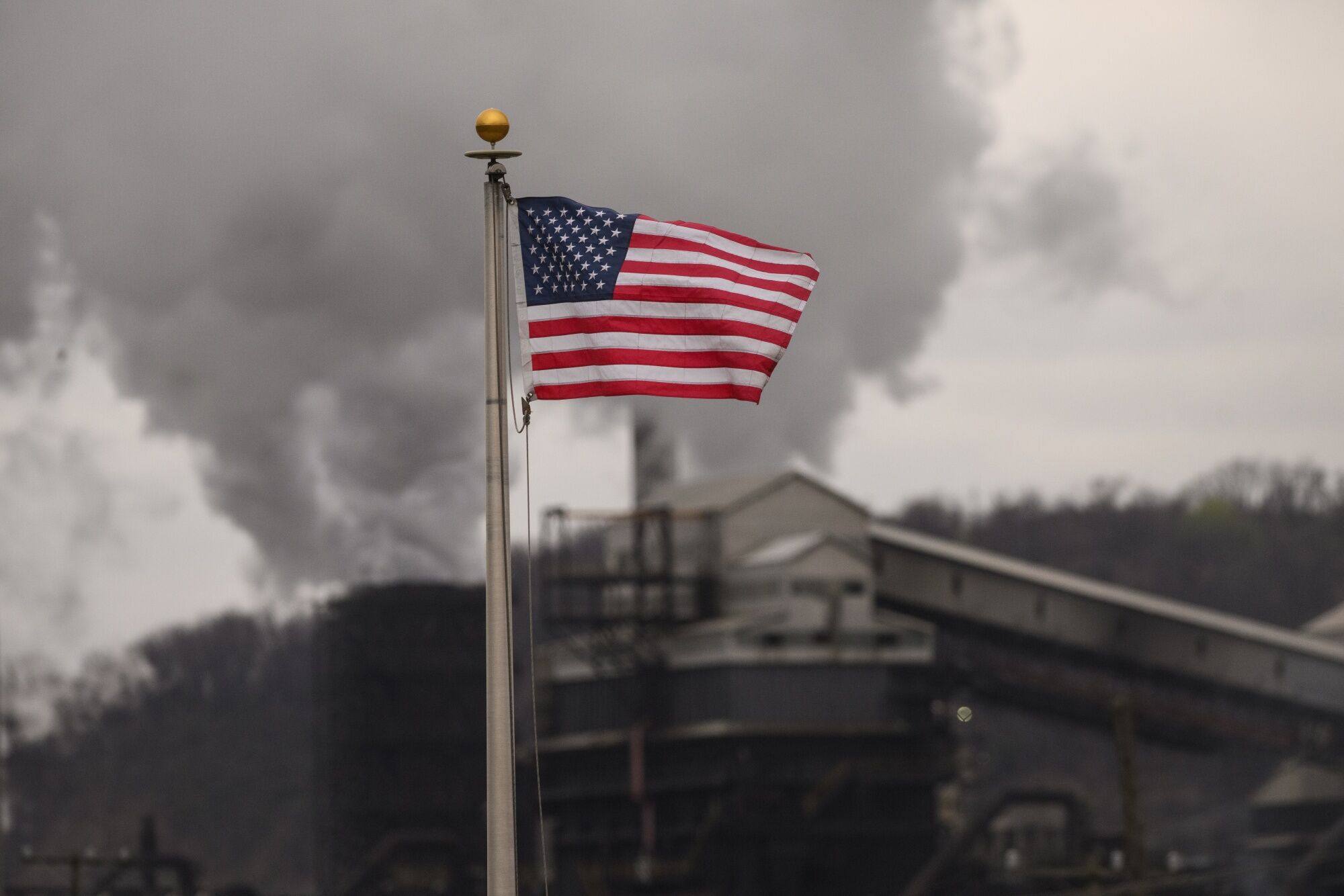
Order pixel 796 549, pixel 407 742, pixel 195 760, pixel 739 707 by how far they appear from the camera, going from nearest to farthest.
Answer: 1. pixel 407 742
2. pixel 739 707
3. pixel 796 549
4. pixel 195 760

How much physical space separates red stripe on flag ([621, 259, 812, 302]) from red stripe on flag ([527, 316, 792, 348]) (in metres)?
0.26

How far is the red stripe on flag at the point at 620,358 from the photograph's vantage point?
12984mm

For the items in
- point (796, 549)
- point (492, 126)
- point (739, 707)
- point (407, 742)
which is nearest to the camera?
point (492, 126)

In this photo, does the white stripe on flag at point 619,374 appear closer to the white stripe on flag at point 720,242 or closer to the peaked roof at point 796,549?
the white stripe on flag at point 720,242

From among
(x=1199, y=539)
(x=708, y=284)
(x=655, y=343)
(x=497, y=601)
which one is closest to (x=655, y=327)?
(x=655, y=343)

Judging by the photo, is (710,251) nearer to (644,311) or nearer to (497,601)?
(644,311)

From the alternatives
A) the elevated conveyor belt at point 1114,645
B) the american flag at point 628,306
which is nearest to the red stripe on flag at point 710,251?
the american flag at point 628,306

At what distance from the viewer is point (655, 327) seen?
13.1 meters

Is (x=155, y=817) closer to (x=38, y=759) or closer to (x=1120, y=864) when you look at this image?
(x=38, y=759)

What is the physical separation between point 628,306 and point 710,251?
2.20ft

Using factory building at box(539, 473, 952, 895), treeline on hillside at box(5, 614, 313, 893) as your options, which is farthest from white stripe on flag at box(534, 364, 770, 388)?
treeline on hillside at box(5, 614, 313, 893)

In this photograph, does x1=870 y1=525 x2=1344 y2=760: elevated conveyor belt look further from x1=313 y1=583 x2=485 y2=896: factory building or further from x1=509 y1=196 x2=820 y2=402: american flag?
x1=509 y1=196 x2=820 y2=402: american flag

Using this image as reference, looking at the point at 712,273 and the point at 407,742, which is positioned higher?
the point at 712,273

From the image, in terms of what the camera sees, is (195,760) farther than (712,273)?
Yes
